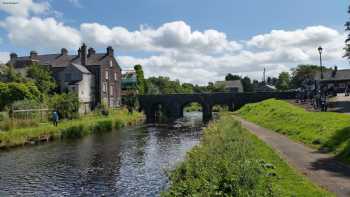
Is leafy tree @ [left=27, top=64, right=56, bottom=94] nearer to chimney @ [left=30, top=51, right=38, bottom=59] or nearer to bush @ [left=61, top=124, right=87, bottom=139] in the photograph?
chimney @ [left=30, top=51, right=38, bottom=59]

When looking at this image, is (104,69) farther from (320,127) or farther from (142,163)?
(320,127)

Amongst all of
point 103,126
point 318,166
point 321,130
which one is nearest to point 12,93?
point 103,126

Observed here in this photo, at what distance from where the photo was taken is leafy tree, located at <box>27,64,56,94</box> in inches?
2362

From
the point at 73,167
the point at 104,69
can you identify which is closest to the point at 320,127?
the point at 73,167

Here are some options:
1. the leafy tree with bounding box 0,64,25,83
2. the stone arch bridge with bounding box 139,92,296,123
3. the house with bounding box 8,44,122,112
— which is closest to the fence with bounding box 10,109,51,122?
the leafy tree with bounding box 0,64,25,83

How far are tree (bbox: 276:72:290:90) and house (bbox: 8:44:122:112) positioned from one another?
301 feet

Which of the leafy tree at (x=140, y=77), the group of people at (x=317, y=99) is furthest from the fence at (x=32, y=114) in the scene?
the leafy tree at (x=140, y=77)

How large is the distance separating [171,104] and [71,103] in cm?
3289

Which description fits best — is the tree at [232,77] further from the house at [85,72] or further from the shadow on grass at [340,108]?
the shadow on grass at [340,108]

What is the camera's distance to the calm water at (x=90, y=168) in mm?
17203

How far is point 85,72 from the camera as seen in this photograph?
218 ft

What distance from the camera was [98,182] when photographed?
18.7 metres

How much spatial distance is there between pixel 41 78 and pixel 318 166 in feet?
181

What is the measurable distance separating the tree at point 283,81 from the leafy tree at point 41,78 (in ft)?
359
